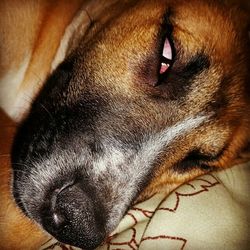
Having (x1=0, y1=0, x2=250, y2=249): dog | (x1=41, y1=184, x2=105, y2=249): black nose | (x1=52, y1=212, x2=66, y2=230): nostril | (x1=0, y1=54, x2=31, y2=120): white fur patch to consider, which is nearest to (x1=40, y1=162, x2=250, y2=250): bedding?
(x1=0, y1=0, x2=250, y2=249): dog

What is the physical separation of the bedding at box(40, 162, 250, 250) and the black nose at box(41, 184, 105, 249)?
1.41 ft

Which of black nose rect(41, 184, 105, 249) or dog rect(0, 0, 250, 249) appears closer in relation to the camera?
black nose rect(41, 184, 105, 249)

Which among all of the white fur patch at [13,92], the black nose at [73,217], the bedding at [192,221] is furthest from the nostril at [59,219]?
the white fur patch at [13,92]

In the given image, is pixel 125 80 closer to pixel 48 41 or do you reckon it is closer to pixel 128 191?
pixel 128 191

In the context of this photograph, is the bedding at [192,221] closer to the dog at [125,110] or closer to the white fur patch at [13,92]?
the dog at [125,110]

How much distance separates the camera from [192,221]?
2.49 meters

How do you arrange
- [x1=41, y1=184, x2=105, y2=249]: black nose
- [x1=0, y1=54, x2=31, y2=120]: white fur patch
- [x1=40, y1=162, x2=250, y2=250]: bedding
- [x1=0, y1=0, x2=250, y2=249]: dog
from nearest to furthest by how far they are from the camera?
[x1=41, y1=184, x2=105, y2=249]: black nose, [x1=0, y1=0, x2=250, y2=249]: dog, [x1=40, y1=162, x2=250, y2=250]: bedding, [x1=0, y1=54, x2=31, y2=120]: white fur patch

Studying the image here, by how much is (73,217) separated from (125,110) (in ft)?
1.94

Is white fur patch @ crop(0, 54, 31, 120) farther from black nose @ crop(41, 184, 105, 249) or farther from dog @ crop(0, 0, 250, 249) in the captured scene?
black nose @ crop(41, 184, 105, 249)

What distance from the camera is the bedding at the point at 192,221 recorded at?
2420 mm

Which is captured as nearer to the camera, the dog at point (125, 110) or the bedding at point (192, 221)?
the dog at point (125, 110)

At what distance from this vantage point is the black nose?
197cm

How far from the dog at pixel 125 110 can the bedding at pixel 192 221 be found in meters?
0.20

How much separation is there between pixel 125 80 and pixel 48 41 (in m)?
0.74
